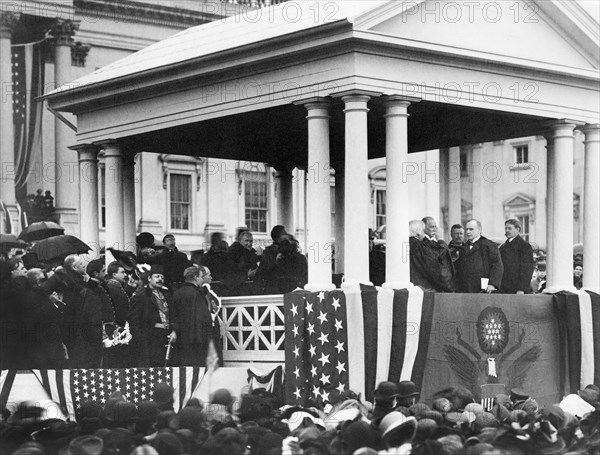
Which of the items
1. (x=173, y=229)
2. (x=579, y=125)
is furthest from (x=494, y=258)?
(x=173, y=229)

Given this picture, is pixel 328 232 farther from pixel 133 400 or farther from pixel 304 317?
pixel 133 400

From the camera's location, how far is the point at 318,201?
18656mm

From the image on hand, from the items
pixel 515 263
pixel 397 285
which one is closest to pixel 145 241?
pixel 397 285

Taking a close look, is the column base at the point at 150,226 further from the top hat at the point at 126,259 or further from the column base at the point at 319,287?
the column base at the point at 319,287

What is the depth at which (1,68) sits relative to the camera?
146ft

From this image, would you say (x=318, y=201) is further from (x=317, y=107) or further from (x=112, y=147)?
(x=112, y=147)

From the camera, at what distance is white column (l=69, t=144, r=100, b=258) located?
23.1 meters

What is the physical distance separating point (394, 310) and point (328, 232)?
57.4 inches

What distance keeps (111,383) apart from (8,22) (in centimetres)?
3001

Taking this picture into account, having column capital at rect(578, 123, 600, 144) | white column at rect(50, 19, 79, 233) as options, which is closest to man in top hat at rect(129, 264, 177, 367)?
column capital at rect(578, 123, 600, 144)

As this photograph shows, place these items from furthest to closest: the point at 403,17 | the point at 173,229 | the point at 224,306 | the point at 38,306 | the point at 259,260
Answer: the point at 173,229
the point at 259,260
the point at 224,306
the point at 403,17
the point at 38,306

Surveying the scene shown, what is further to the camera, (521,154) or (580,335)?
(521,154)

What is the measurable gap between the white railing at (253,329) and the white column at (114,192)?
11.9 ft

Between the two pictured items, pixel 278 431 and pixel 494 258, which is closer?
pixel 278 431
